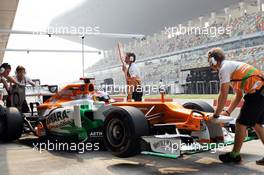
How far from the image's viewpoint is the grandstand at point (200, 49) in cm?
1970

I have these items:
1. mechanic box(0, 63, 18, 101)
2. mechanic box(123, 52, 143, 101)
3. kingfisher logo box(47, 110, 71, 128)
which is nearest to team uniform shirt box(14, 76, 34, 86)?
mechanic box(0, 63, 18, 101)

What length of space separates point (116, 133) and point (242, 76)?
5.27 ft

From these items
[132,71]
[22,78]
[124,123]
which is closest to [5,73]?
[22,78]

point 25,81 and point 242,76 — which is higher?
point 25,81

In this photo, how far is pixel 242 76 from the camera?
386 cm

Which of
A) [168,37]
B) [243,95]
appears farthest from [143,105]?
[168,37]

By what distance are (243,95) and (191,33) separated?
102 ft

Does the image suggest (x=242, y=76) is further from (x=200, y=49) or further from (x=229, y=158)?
(x=200, y=49)

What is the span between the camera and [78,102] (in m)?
5.34

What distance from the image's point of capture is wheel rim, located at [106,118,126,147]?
3.95m

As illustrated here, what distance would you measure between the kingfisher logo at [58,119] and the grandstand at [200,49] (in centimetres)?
1281

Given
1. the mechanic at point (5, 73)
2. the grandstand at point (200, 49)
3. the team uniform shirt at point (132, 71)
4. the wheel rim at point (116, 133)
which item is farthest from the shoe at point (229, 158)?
the grandstand at point (200, 49)

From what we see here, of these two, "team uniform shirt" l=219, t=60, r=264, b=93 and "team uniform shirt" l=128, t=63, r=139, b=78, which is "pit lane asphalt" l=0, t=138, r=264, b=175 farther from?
"team uniform shirt" l=128, t=63, r=139, b=78

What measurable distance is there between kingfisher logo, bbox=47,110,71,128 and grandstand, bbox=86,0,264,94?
1281cm
